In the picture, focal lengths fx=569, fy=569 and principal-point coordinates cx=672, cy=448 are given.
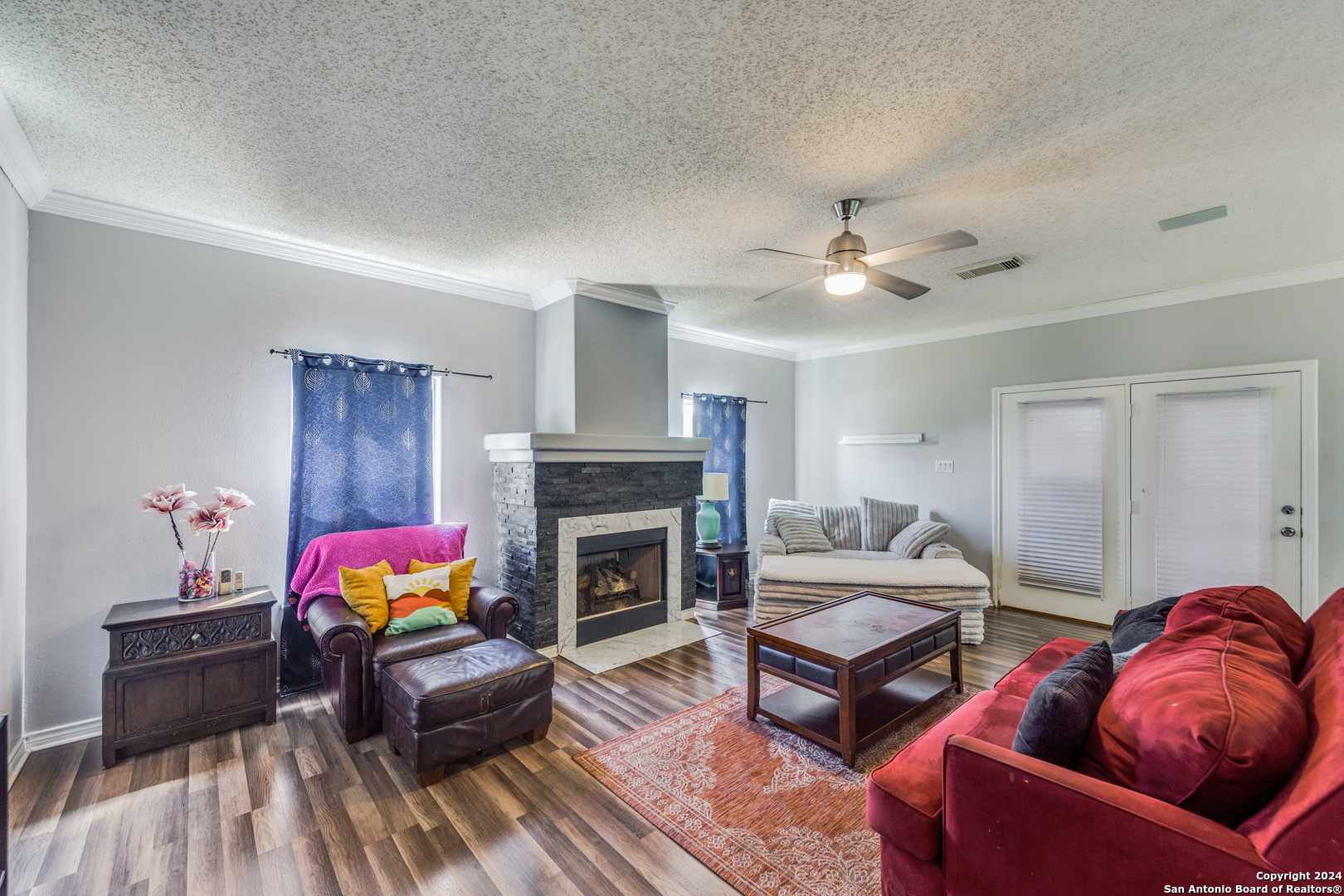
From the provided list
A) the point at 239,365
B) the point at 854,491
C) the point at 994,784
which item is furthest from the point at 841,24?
the point at 854,491

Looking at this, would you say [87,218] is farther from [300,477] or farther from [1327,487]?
[1327,487]

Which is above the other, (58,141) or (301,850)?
(58,141)

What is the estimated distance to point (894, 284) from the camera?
2.87 metres

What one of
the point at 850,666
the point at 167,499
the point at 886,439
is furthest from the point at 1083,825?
the point at 886,439

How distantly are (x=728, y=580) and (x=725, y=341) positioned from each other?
2373 millimetres

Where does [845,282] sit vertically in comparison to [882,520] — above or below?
above

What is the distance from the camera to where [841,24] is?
1.56 m

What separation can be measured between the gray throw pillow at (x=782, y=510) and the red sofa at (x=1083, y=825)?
3344mm

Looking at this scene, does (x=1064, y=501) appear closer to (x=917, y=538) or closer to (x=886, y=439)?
(x=917, y=538)

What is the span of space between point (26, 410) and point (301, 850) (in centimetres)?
239

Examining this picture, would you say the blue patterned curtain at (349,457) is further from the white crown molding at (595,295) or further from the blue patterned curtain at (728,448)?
the blue patterned curtain at (728,448)

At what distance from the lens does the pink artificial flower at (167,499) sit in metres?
2.70

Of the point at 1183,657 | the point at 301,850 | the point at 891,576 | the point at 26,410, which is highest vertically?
the point at 26,410

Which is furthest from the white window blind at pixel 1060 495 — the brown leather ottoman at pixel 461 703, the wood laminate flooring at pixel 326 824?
the brown leather ottoman at pixel 461 703
